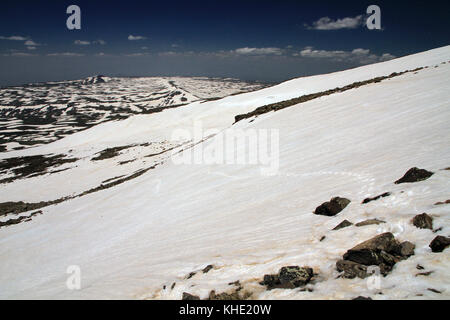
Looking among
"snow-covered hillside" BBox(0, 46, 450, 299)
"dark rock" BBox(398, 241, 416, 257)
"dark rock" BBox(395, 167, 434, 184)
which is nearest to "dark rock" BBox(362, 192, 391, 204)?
"snow-covered hillside" BBox(0, 46, 450, 299)

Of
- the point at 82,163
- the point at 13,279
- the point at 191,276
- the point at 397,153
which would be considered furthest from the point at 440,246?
the point at 82,163

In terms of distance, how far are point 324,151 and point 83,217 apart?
40.6 ft

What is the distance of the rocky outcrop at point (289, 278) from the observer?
13.6 ft

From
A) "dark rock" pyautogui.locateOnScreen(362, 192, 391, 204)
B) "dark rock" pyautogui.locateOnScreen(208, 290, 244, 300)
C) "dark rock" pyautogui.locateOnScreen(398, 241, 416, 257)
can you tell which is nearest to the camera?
"dark rock" pyautogui.locateOnScreen(398, 241, 416, 257)

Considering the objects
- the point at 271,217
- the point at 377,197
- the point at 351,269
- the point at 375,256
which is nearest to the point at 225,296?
the point at 351,269

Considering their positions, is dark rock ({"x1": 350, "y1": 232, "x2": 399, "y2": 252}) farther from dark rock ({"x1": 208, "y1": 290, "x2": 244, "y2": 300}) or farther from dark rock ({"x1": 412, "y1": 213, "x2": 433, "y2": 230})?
dark rock ({"x1": 208, "y1": 290, "x2": 244, "y2": 300})

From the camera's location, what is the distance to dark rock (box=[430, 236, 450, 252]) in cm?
387

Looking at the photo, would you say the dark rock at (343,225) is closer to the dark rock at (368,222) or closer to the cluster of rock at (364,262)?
the dark rock at (368,222)

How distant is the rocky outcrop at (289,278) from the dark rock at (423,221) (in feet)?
6.78

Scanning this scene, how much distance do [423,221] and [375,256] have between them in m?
1.28

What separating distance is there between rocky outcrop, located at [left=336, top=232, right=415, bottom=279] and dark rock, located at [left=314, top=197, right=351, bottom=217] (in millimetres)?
1844

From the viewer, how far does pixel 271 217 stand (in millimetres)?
7242

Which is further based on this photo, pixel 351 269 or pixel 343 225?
pixel 343 225

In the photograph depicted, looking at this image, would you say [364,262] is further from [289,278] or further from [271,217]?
[271,217]
